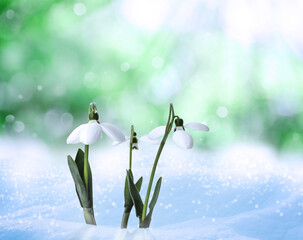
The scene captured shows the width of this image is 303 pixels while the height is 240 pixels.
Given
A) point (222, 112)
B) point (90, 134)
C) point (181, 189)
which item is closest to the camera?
point (90, 134)

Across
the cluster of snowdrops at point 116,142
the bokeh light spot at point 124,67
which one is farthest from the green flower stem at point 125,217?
the bokeh light spot at point 124,67

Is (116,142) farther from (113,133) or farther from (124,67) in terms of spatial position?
(124,67)

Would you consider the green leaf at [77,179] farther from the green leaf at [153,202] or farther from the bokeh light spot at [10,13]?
the bokeh light spot at [10,13]

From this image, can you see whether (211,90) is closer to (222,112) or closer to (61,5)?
(222,112)

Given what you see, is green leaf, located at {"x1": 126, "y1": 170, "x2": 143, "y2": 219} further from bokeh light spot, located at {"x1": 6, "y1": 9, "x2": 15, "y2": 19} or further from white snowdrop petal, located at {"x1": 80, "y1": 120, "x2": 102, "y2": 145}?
bokeh light spot, located at {"x1": 6, "y1": 9, "x2": 15, "y2": 19}

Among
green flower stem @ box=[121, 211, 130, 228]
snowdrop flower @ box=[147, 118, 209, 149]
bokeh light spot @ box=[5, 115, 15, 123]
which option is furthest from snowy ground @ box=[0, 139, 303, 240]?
snowdrop flower @ box=[147, 118, 209, 149]

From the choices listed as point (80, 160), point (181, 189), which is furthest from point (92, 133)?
point (181, 189)

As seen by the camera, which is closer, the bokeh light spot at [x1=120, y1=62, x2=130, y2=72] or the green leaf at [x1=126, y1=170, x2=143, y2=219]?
the green leaf at [x1=126, y1=170, x2=143, y2=219]
